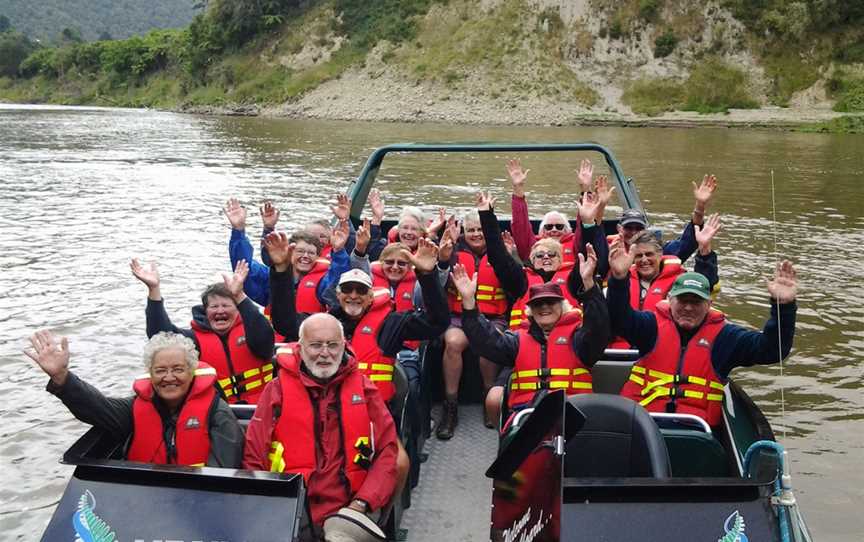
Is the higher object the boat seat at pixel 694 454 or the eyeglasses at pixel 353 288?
the eyeglasses at pixel 353 288

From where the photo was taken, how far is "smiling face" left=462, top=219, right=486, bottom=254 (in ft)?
15.0

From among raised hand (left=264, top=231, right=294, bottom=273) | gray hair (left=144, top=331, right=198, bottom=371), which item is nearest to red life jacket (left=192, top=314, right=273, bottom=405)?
raised hand (left=264, top=231, right=294, bottom=273)

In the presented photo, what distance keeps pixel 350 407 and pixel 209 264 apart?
6.93 metres

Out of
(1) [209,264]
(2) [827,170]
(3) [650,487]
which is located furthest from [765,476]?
(2) [827,170]

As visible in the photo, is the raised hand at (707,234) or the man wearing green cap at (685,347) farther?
the raised hand at (707,234)

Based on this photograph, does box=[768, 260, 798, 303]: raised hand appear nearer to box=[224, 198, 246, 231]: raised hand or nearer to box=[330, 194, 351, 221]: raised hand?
box=[330, 194, 351, 221]: raised hand

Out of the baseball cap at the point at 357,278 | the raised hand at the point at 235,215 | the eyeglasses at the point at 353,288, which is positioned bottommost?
the eyeglasses at the point at 353,288

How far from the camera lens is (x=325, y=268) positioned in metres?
4.58

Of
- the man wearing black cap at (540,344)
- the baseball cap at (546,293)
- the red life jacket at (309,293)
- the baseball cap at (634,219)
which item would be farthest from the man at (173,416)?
the baseball cap at (634,219)

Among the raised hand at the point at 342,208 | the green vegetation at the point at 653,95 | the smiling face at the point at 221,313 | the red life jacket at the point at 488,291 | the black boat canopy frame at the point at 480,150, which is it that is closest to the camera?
the smiling face at the point at 221,313

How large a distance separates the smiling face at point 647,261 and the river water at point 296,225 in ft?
4.38

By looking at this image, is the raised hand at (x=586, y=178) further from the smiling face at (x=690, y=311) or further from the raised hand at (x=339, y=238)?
the smiling face at (x=690, y=311)

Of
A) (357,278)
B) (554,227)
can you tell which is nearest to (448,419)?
(357,278)

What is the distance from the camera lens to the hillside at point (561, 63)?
116 feet
